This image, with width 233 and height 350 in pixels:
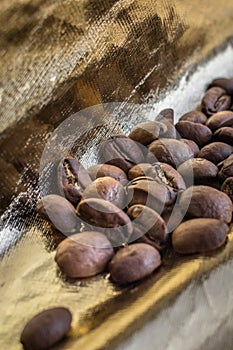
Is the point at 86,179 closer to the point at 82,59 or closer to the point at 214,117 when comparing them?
the point at 82,59

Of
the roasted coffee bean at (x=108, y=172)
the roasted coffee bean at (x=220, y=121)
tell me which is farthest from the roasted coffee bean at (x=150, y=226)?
the roasted coffee bean at (x=220, y=121)

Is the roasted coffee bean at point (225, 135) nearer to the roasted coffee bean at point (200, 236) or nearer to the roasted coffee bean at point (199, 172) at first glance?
the roasted coffee bean at point (199, 172)

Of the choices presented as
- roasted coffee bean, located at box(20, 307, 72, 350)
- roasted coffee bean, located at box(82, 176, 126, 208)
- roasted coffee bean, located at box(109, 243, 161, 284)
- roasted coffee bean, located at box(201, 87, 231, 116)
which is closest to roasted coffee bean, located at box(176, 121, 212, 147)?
roasted coffee bean, located at box(201, 87, 231, 116)

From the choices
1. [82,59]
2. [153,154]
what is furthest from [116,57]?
[153,154]

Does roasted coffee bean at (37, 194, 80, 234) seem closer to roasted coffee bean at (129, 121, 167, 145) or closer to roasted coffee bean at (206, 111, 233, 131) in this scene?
roasted coffee bean at (129, 121, 167, 145)

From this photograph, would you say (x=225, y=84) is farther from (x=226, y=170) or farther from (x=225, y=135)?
(x=226, y=170)
